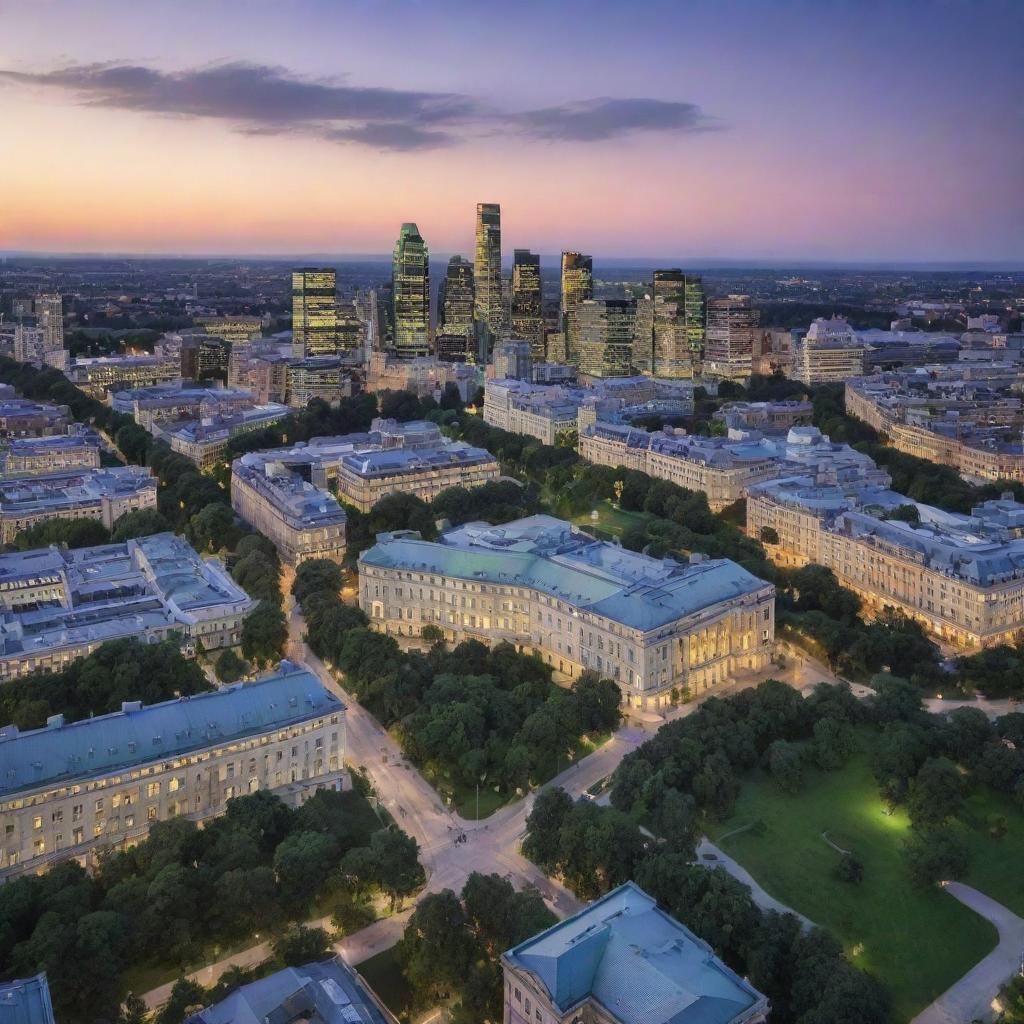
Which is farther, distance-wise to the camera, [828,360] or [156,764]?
[828,360]

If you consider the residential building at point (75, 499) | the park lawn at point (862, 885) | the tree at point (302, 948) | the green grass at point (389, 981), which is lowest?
the green grass at point (389, 981)

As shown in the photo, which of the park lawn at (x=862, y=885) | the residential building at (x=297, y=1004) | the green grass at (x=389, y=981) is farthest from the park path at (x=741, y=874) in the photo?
the residential building at (x=297, y=1004)

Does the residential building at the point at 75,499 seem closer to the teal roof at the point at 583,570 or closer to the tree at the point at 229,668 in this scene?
the teal roof at the point at 583,570

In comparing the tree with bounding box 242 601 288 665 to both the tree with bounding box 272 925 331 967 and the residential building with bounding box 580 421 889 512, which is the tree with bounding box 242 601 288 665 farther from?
the residential building with bounding box 580 421 889 512

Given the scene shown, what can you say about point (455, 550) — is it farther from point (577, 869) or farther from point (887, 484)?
point (887, 484)

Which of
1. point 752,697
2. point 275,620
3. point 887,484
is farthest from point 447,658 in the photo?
point 887,484

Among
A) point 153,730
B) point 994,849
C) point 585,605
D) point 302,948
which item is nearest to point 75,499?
point 153,730

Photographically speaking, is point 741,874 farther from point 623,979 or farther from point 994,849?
point 623,979
